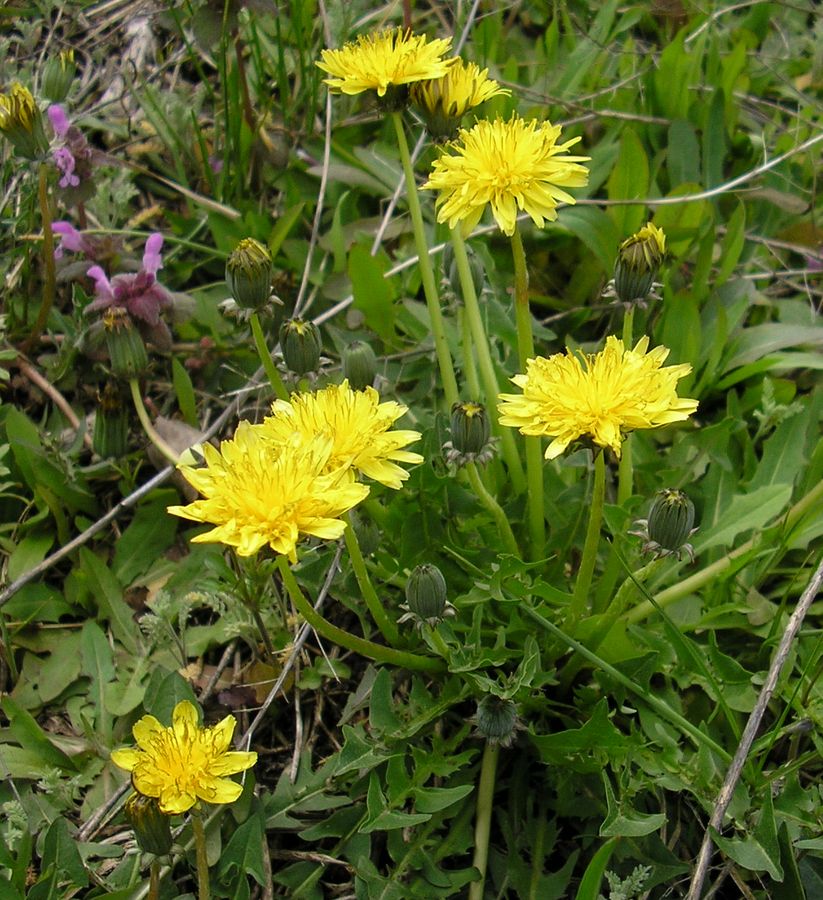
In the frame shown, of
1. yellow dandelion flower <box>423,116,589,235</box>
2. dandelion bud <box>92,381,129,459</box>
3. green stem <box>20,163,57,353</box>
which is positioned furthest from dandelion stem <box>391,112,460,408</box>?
green stem <box>20,163,57,353</box>

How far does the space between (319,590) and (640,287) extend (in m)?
0.87

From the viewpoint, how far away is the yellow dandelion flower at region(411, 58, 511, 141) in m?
1.72

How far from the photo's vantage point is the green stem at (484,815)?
172 cm

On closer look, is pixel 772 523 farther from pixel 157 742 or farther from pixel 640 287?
pixel 157 742

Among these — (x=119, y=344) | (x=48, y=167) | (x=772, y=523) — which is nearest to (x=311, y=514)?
(x=119, y=344)

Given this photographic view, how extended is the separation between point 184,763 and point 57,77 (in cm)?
171

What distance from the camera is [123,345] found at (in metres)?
2.16

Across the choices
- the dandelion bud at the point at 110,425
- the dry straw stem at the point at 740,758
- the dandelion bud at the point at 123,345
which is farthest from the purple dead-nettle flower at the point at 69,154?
the dry straw stem at the point at 740,758

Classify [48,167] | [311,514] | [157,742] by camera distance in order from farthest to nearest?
1. [48,167]
2. [157,742]
3. [311,514]

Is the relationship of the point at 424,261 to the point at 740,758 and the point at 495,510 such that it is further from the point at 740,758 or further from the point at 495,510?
the point at 740,758

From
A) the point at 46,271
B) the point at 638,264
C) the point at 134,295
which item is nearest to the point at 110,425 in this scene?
the point at 134,295

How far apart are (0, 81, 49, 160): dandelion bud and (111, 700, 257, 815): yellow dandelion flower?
1.27 m

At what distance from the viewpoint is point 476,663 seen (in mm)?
1667

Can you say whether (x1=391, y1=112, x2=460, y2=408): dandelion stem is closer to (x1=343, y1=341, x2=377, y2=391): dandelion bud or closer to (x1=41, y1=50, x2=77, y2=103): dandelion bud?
(x1=343, y1=341, x2=377, y2=391): dandelion bud
